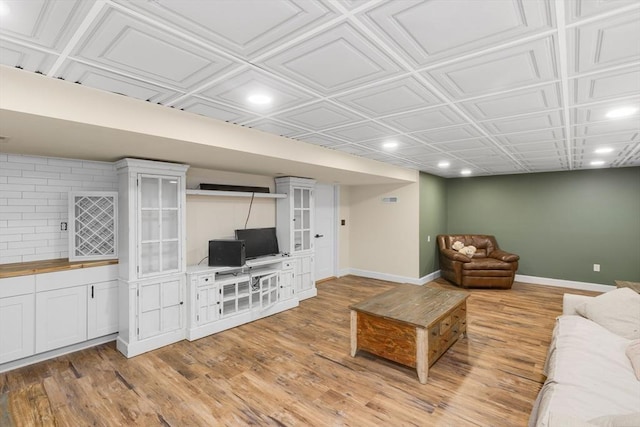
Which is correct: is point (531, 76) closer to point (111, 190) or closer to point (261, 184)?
point (261, 184)

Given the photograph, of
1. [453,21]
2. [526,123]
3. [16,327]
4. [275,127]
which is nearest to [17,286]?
[16,327]

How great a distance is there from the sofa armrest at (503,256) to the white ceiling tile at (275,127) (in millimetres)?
5067

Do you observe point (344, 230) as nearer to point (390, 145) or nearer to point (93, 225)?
point (390, 145)

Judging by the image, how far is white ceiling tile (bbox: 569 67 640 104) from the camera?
6.08 feet

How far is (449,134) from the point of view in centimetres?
326

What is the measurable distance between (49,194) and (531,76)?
4597 millimetres

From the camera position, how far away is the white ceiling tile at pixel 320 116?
2.44m

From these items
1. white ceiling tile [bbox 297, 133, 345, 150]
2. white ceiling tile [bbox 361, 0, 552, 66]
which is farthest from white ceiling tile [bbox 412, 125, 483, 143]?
white ceiling tile [bbox 361, 0, 552, 66]

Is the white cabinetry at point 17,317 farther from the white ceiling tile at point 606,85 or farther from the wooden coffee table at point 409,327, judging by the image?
the white ceiling tile at point 606,85

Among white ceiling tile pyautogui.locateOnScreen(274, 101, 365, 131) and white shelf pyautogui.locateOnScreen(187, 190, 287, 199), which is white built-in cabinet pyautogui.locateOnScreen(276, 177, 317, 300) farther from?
white ceiling tile pyautogui.locateOnScreen(274, 101, 365, 131)

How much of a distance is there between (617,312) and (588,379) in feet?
4.09

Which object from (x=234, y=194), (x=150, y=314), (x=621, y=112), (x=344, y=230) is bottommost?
(x=150, y=314)

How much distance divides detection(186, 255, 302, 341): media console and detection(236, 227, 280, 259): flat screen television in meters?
0.15

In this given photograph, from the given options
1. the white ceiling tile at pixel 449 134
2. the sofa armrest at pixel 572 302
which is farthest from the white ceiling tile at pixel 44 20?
the sofa armrest at pixel 572 302
